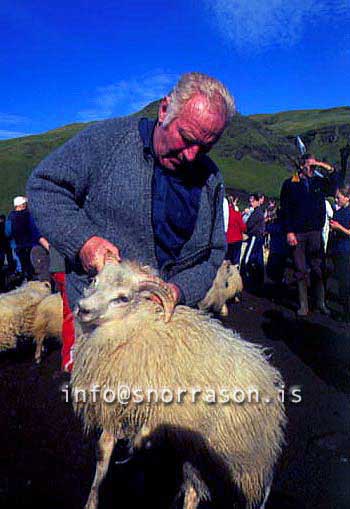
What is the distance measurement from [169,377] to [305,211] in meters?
5.45

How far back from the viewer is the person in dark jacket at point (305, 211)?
23.0ft

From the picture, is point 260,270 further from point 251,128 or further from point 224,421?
point 251,128

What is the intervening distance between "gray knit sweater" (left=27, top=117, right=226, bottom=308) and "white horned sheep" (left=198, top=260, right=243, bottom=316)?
517 cm

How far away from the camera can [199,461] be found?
2.28 metres

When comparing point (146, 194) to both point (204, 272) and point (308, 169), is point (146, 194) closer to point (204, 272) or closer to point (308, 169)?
point (204, 272)

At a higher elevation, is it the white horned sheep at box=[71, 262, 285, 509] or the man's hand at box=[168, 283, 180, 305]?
the man's hand at box=[168, 283, 180, 305]

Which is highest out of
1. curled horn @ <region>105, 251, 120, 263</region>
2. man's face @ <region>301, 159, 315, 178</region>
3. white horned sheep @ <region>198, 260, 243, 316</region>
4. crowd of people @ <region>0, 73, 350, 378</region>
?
man's face @ <region>301, 159, 315, 178</region>

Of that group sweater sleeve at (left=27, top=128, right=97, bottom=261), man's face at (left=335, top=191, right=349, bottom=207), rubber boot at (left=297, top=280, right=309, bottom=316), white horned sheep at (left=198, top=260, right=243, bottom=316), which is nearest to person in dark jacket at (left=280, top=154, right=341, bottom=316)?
rubber boot at (left=297, top=280, right=309, bottom=316)

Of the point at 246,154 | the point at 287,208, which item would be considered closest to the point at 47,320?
the point at 287,208

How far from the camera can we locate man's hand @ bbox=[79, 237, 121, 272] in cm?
189

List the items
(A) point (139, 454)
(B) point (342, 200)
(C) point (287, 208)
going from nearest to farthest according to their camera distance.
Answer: (A) point (139, 454), (C) point (287, 208), (B) point (342, 200)

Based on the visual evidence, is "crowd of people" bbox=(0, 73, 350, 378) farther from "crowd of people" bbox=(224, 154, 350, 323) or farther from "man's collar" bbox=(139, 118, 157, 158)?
"crowd of people" bbox=(224, 154, 350, 323)

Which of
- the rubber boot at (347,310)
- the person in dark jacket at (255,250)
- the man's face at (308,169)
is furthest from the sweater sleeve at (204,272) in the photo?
the person in dark jacket at (255,250)

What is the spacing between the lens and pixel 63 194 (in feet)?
6.31
